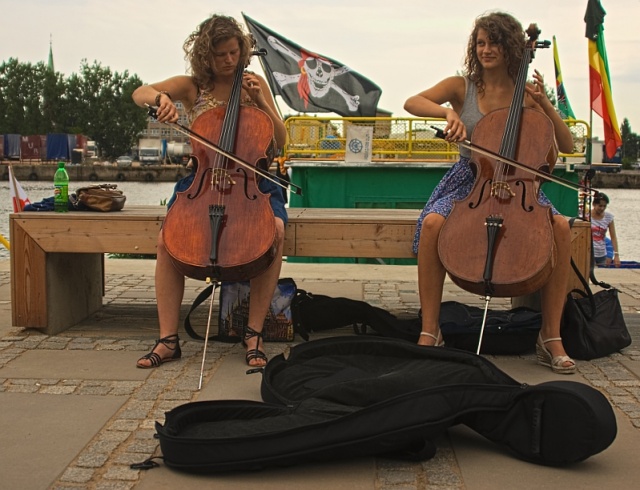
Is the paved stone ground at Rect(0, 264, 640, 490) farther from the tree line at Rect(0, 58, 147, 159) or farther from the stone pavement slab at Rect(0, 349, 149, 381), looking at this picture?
the tree line at Rect(0, 58, 147, 159)

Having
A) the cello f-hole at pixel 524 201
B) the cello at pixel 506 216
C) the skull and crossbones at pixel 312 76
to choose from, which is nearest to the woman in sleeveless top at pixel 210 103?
the cello at pixel 506 216

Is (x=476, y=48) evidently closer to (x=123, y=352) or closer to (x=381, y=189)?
(x=123, y=352)

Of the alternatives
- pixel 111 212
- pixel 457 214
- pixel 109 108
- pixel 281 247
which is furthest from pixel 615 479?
pixel 109 108

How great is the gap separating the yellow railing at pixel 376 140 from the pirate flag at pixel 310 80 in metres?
1.03

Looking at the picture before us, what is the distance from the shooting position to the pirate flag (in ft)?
43.4

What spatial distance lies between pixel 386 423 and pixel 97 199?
8.59ft

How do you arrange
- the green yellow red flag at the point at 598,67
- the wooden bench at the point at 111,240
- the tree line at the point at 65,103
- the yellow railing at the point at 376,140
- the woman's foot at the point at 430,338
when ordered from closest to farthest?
1. the woman's foot at the point at 430,338
2. the wooden bench at the point at 111,240
3. the yellow railing at the point at 376,140
4. the green yellow red flag at the point at 598,67
5. the tree line at the point at 65,103

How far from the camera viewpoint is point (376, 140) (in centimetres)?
1214

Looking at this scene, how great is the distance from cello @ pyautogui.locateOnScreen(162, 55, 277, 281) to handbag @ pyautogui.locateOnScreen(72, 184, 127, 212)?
2.97ft

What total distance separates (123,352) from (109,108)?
91.7 metres

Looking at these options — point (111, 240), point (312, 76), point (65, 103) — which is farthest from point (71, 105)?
point (111, 240)

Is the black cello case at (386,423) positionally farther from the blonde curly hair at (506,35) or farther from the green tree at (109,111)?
the green tree at (109,111)

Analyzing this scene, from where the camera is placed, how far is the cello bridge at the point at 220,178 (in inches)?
157

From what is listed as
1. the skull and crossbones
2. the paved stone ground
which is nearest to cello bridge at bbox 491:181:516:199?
the paved stone ground
